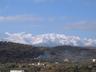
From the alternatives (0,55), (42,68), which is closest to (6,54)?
(0,55)

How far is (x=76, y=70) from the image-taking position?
103062mm

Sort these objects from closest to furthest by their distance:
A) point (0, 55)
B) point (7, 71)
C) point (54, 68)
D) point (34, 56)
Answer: point (7, 71) < point (54, 68) < point (0, 55) < point (34, 56)

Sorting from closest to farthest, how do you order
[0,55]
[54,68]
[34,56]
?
[54,68]
[0,55]
[34,56]

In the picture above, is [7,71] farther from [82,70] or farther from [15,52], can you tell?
[15,52]

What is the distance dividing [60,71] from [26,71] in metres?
9.17

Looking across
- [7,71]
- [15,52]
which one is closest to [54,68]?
[7,71]

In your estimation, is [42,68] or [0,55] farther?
[0,55]

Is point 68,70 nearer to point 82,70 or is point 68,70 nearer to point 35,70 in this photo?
point 82,70

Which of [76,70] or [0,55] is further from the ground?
[0,55]

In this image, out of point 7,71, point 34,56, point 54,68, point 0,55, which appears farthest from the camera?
point 34,56

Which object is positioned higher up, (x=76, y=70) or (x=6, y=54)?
(x=6, y=54)

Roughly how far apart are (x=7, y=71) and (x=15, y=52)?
308 ft

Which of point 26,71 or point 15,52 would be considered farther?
point 15,52

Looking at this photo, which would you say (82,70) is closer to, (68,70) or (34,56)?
(68,70)
